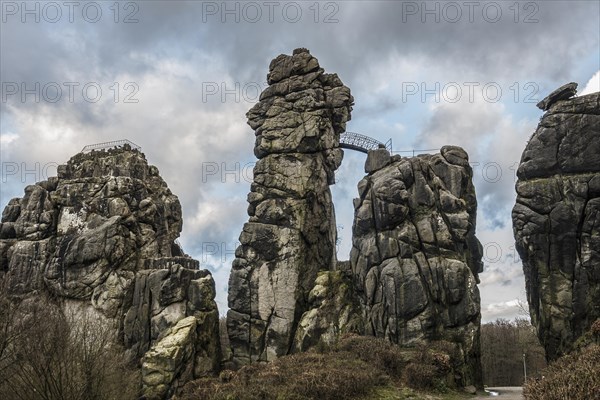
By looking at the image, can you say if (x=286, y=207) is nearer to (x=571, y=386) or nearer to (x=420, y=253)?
(x=420, y=253)

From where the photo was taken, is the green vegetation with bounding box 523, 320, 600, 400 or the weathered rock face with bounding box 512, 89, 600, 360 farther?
the weathered rock face with bounding box 512, 89, 600, 360

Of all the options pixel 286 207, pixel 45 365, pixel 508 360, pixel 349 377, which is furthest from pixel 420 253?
pixel 508 360

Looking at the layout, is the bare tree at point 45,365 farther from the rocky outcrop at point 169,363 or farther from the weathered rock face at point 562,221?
the weathered rock face at point 562,221

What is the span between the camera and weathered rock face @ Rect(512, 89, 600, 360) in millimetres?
31469

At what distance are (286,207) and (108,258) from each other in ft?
56.5

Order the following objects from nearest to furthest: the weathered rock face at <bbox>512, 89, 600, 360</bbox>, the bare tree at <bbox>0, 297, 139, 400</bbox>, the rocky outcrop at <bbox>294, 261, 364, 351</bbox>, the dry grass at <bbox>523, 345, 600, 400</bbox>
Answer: the dry grass at <bbox>523, 345, 600, 400</bbox>
the bare tree at <bbox>0, 297, 139, 400</bbox>
the weathered rock face at <bbox>512, 89, 600, 360</bbox>
the rocky outcrop at <bbox>294, 261, 364, 351</bbox>

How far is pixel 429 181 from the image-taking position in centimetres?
3909

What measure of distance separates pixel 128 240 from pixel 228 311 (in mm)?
12705

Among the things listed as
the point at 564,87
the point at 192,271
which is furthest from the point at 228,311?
the point at 564,87

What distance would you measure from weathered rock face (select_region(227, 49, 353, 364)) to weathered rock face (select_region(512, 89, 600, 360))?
57.7 feet

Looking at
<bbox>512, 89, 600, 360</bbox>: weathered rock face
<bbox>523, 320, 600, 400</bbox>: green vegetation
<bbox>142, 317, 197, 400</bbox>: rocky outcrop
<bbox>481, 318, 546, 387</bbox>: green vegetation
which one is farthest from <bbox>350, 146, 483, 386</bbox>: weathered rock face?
<bbox>481, 318, 546, 387</bbox>: green vegetation

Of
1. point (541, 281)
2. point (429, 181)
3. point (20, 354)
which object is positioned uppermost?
point (429, 181)

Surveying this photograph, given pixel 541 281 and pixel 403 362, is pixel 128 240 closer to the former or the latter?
pixel 403 362

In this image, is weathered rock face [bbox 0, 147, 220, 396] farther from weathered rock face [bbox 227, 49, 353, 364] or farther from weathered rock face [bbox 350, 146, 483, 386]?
weathered rock face [bbox 350, 146, 483, 386]
